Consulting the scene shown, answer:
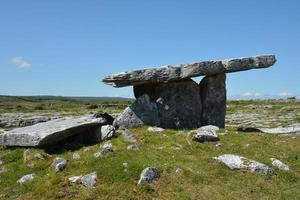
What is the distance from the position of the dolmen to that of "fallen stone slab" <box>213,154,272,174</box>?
6795 millimetres

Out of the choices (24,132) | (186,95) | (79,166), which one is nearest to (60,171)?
(79,166)

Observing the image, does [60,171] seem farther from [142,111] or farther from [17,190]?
[142,111]

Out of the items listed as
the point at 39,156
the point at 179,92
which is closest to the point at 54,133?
the point at 39,156

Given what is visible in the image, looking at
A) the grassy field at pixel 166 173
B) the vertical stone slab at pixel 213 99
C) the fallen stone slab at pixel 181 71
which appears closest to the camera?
the grassy field at pixel 166 173

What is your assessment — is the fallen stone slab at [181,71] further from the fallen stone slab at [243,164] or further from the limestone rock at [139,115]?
the fallen stone slab at [243,164]

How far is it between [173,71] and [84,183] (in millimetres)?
9138

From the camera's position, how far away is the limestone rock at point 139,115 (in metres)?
22.8

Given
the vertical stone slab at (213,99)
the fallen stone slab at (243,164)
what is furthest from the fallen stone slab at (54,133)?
the vertical stone slab at (213,99)

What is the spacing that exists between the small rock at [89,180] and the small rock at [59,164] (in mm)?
1472

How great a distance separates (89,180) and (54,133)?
416 cm

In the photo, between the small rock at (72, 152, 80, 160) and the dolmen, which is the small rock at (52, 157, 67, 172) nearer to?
the small rock at (72, 152, 80, 160)

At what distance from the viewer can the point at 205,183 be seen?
51.5ft

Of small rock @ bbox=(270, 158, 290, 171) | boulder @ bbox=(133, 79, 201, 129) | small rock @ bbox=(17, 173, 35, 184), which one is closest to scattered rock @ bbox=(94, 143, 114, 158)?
small rock @ bbox=(17, 173, 35, 184)

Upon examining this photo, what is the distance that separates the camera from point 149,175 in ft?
51.8
